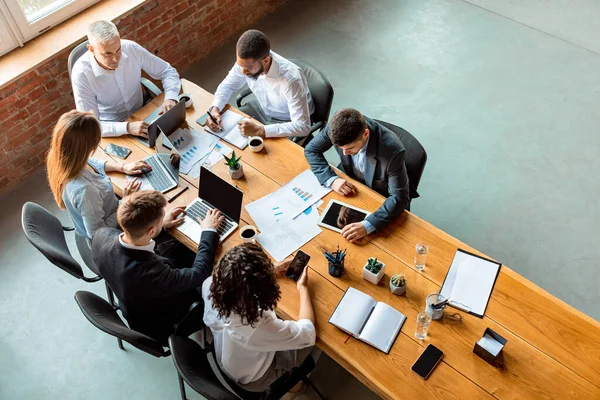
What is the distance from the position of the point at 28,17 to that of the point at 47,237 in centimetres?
216

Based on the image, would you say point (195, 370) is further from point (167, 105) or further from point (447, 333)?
point (167, 105)

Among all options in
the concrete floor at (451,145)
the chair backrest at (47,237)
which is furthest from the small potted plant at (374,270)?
the chair backrest at (47,237)

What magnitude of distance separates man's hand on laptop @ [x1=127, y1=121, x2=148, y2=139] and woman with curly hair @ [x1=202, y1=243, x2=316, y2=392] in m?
1.31

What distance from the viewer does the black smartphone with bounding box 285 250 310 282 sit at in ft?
8.78

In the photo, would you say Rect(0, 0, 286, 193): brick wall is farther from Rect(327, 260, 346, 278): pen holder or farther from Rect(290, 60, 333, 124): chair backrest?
Rect(327, 260, 346, 278): pen holder

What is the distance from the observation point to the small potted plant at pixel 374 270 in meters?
2.57

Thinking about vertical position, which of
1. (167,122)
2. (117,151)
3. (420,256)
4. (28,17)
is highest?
(28,17)

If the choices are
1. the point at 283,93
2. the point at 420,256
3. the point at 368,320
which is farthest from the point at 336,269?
the point at 283,93

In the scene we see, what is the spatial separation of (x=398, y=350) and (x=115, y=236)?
151cm

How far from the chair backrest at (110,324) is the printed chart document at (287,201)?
830 mm

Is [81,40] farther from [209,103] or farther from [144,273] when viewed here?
[144,273]

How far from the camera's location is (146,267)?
260 cm

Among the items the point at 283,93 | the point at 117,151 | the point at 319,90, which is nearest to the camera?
the point at 117,151

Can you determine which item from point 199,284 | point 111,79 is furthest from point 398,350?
point 111,79
